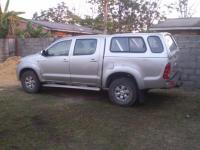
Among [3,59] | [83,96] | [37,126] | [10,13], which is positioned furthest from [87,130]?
[10,13]

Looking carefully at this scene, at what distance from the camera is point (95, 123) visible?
7180 millimetres

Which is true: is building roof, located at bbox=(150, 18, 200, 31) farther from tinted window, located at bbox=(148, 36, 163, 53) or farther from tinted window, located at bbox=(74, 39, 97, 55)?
tinted window, located at bbox=(148, 36, 163, 53)

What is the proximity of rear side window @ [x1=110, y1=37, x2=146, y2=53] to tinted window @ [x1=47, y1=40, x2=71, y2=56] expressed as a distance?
1479 millimetres

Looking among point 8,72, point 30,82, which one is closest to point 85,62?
point 30,82

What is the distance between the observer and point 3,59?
16.8 m

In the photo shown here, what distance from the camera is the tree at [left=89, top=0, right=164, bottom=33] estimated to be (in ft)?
115

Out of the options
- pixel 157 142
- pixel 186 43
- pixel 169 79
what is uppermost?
pixel 186 43

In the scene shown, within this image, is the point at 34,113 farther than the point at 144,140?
Yes

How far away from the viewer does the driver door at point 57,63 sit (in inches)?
380

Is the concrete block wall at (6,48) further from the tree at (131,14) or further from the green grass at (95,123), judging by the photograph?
the tree at (131,14)

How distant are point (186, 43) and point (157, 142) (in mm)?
5767

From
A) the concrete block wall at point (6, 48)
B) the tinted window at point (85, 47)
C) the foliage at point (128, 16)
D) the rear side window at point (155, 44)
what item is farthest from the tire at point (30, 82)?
the foliage at point (128, 16)

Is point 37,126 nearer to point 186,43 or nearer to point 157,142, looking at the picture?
point 157,142

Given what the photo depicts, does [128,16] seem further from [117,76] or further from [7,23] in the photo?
[117,76]
